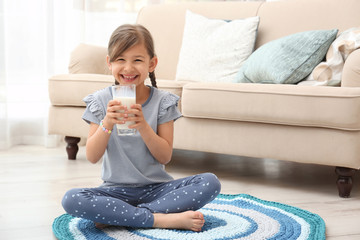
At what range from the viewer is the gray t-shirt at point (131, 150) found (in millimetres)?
1599

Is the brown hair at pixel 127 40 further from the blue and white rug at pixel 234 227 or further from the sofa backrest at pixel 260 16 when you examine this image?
the sofa backrest at pixel 260 16

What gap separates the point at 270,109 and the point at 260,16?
106 centimetres

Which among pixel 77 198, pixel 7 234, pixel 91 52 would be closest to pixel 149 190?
pixel 77 198

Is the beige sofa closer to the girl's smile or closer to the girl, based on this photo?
the girl

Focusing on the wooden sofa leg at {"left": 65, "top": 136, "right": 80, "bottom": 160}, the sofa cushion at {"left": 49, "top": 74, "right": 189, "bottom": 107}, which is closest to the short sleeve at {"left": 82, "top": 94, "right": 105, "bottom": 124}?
the sofa cushion at {"left": 49, "top": 74, "right": 189, "bottom": 107}

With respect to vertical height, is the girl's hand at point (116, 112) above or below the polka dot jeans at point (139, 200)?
above

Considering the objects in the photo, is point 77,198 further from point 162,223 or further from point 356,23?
point 356,23

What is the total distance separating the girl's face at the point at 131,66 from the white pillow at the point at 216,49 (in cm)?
133

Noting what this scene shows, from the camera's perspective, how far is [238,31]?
9.46ft

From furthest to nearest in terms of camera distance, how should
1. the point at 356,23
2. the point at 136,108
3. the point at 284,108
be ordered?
1. the point at 356,23
2. the point at 284,108
3. the point at 136,108

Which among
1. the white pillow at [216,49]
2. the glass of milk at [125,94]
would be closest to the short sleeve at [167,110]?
the glass of milk at [125,94]

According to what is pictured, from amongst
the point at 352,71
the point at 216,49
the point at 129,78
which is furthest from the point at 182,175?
the point at 129,78

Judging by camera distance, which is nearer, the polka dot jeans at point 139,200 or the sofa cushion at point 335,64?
the polka dot jeans at point 139,200

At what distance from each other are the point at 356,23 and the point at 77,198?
1867 millimetres
